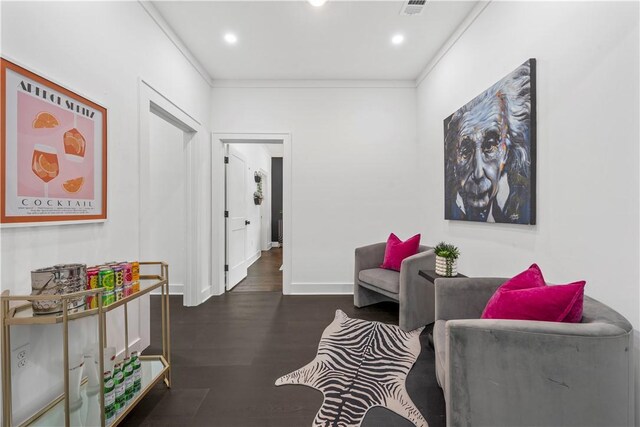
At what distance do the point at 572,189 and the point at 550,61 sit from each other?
0.78m

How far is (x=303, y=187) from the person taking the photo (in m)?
3.60

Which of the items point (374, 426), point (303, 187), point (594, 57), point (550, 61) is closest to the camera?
point (594, 57)

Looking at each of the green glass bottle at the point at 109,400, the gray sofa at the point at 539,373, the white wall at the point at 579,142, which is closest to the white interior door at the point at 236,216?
the green glass bottle at the point at 109,400

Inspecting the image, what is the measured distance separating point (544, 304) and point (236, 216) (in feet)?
12.2

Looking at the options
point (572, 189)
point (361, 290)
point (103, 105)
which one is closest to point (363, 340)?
point (361, 290)

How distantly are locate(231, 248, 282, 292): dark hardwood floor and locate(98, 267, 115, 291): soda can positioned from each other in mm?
2506

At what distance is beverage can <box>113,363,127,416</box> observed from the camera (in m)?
1.36

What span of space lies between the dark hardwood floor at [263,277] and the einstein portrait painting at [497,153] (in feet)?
8.78

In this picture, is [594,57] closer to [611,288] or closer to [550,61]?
[550,61]

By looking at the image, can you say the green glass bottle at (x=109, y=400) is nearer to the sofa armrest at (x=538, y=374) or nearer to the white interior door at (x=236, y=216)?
the sofa armrest at (x=538, y=374)

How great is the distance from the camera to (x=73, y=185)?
1519 mm

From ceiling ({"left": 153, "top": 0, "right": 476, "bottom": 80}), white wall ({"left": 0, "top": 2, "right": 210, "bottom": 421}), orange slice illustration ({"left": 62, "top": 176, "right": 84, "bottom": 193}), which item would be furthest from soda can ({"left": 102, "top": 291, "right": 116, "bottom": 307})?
ceiling ({"left": 153, "top": 0, "right": 476, "bottom": 80})

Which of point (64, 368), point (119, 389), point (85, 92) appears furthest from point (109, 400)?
point (85, 92)

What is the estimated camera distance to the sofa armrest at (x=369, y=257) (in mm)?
3156
